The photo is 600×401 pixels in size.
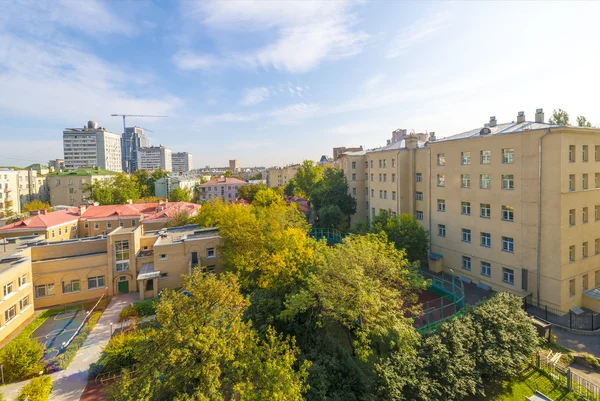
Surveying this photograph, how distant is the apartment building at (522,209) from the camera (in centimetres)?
2195

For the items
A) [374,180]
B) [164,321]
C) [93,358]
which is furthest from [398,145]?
[93,358]

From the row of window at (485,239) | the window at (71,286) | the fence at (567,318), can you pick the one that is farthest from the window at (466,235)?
the window at (71,286)

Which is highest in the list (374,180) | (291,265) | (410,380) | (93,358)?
(374,180)

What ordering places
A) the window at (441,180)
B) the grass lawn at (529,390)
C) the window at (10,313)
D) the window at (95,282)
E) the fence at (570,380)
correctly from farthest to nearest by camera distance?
1. the window at (441,180)
2. the window at (95,282)
3. the window at (10,313)
4. the grass lawn at (529,390)
5. the fence at (570,380)

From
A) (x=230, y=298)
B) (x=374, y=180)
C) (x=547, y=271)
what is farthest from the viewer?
(x=374, y=180)

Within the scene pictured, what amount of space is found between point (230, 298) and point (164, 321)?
9.17 ft

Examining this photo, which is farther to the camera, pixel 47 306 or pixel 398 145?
pixel 398 145

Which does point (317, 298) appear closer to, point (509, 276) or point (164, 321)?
point (164, 321)

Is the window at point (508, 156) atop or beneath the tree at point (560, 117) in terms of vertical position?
beneath

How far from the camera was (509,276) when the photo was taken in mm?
24766

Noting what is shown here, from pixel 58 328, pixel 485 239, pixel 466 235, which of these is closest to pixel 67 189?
pixel 58 328

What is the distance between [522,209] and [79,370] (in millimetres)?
32723

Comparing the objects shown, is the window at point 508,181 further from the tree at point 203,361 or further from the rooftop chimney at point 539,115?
the tree at point 203,361

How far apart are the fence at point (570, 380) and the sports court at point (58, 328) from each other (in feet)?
97.6
